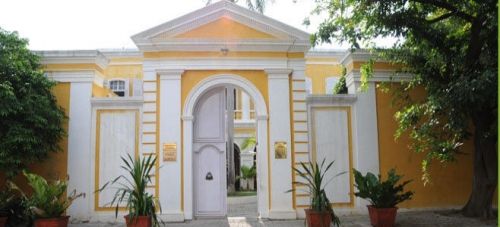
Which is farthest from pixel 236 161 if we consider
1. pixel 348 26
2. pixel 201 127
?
pixel 348 26

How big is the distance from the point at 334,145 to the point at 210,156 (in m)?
2.97

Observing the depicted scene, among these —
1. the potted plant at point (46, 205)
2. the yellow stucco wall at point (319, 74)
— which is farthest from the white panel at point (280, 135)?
the yellow stucco wall at point (319, 74)

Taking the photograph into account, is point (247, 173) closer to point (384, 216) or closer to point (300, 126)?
point (300, 126)

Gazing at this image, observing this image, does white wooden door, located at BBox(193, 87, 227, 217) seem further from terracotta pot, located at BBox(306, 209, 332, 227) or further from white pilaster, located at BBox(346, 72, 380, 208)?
white pilaster, located at BBox(346, 72, 380, 208)

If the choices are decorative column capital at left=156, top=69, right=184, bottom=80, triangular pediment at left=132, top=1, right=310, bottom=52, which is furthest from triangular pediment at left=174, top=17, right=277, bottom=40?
decorative column capital at left=156, top=69, right=184, bottom=80

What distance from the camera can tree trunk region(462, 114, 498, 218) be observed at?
430 inches

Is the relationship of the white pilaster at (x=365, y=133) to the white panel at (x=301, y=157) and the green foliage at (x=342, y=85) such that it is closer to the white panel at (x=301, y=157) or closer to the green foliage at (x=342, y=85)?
the white panel at (x=301, y=157)

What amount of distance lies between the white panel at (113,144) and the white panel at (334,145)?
14.3 ft

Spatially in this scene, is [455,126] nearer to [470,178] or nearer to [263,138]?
[470,178]

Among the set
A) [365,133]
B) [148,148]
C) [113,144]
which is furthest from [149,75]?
[365,133]

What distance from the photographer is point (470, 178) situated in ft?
41.3

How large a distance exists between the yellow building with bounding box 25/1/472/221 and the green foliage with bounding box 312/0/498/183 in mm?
1165

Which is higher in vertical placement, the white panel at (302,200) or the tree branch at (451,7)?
the tree branch at (451,7)

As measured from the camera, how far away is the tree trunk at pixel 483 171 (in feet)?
35.8
